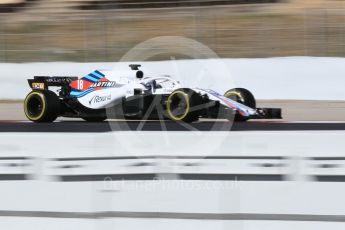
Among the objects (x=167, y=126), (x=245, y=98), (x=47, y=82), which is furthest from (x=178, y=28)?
(x=167, y=126)

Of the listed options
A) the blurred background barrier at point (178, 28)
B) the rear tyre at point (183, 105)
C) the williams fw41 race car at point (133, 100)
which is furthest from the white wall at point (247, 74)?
the rear tyre at point (183, 105)

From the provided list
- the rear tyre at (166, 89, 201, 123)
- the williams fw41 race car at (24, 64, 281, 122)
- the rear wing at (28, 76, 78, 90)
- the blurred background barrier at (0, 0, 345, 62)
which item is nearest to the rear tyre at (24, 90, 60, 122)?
the williams fw41 race car at (24, 64, 281, 122)

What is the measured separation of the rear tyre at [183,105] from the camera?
10766 mm

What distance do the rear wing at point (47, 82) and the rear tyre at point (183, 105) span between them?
7.64ft

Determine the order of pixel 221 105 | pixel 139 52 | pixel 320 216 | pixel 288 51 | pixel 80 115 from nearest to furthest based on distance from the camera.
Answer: pixel 320 216 < pixel 221 105 < pixel 80 115 < pixel 288 51 < pixel 139 52

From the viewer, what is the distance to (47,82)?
12336mm

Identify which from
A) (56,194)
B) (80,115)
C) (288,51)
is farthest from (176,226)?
(288,51)

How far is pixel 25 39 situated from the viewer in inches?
673

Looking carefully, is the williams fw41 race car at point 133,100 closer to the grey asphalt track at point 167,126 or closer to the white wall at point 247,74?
the grey asphalt track at point 167,126

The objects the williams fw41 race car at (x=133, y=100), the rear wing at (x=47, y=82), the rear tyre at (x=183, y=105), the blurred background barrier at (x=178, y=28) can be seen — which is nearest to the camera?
the rear tyre at (x=183, y=105)

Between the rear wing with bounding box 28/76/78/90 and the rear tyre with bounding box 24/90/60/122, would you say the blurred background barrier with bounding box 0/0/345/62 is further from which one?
the rear tyre with bounding box 24/90/60/122

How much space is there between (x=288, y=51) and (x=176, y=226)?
11.2 meters

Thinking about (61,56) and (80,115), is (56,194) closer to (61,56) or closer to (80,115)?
(80,115)

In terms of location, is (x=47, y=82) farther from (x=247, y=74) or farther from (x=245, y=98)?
(x=247, y=74)
